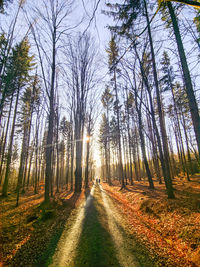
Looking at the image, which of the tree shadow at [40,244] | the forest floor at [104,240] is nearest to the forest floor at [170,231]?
the forest floor at [104,240]

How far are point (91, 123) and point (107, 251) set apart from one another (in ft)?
53.3

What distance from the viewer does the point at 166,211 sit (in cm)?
538

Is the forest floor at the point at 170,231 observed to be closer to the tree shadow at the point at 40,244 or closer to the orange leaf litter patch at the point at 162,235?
the orange leaf litter patch at the point at 162,235

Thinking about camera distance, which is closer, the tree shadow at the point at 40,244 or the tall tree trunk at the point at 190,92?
the tree shadow at the point at 40,244

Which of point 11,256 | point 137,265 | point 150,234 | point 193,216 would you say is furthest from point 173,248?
point 11,256

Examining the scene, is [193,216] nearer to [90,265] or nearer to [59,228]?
[90,265]

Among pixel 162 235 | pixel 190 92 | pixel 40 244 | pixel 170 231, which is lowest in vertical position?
pixel 162 235

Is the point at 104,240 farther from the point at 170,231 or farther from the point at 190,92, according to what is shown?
the point at 190,92

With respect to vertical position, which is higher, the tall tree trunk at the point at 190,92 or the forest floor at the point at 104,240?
the tall tree trunk at the point at 190,92

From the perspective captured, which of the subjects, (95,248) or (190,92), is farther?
(190,92)

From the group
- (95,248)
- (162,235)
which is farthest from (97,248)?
(162,235)

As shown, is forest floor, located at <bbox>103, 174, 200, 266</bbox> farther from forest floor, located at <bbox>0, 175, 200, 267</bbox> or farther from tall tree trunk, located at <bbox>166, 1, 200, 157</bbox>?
tall tree trunk, located at <bbox>166, 1, 200, 157</bbox>

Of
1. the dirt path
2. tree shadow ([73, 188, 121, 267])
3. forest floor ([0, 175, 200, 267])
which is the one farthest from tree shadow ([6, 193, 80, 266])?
tree shadow ([73, 188, 121, 267])

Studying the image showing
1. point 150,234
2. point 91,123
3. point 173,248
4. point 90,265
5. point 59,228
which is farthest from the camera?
point 91,123
